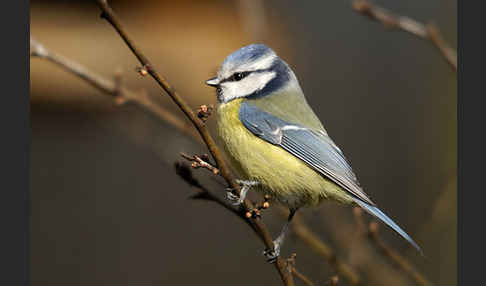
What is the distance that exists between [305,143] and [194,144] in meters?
0.56

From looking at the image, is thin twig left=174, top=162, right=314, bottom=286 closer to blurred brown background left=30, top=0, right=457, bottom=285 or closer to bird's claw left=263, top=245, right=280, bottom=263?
bird's claw left=263, top=245, right=280, bottom=263

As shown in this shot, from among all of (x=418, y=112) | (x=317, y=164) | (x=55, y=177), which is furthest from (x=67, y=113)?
(x=418, y=112)

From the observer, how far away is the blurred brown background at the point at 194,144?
178 cm

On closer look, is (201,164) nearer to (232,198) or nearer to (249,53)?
(232,198)

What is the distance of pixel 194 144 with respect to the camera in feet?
4.99

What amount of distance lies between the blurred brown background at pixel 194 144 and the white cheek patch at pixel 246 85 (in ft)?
0.98

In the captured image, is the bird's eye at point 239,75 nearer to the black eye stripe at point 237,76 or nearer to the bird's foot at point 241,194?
the black eye stripe at point 237,76

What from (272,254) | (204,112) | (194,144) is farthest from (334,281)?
(194,144)

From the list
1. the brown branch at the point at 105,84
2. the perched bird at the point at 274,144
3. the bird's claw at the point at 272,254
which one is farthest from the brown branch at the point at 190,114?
the brown branch at the point at 105,84

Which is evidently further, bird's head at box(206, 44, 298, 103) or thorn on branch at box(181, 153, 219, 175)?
bird's head at box(206, 44, 298, 103)

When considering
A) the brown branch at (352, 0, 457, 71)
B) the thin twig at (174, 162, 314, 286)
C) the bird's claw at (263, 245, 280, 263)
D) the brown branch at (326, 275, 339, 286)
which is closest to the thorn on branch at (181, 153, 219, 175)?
the thin twig at (174, 162, 314, 286)

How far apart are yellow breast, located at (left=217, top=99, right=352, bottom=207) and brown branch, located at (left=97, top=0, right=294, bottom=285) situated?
0.56 ft

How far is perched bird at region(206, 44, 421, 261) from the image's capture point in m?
0.98

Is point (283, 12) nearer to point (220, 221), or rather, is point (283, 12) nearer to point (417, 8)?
point (417, 8)
